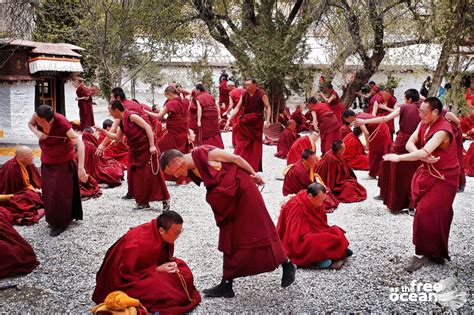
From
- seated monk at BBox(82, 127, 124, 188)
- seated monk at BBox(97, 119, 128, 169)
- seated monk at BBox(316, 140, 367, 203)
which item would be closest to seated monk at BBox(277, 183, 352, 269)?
seated monk at BBox(316, 140, 367, 203)

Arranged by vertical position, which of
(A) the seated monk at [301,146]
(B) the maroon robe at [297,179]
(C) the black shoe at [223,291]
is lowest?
(C) the black shoe at [223,291]

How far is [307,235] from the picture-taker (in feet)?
14.8

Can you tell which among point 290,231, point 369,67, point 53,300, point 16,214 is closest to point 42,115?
point 16,214

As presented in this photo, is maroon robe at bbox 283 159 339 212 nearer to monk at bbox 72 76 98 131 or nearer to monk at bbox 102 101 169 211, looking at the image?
monk at bbox 102 101 169 211

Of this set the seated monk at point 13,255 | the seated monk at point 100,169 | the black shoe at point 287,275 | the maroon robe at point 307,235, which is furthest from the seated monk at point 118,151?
the black shoe at point 287,275

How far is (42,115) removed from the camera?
17.1 ft

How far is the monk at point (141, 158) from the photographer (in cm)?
625

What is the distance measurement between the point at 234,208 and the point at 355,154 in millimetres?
5749

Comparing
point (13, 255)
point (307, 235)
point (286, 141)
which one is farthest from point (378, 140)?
point (13, 255)

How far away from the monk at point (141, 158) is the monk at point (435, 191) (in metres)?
3.02

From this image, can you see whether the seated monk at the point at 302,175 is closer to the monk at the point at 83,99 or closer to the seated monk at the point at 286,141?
the seated monk at the point at 286,141

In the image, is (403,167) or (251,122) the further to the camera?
(251,122)

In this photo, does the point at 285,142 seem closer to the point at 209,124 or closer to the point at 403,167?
the point at 209,124

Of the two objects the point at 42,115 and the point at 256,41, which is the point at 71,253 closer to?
the point at 42,115
